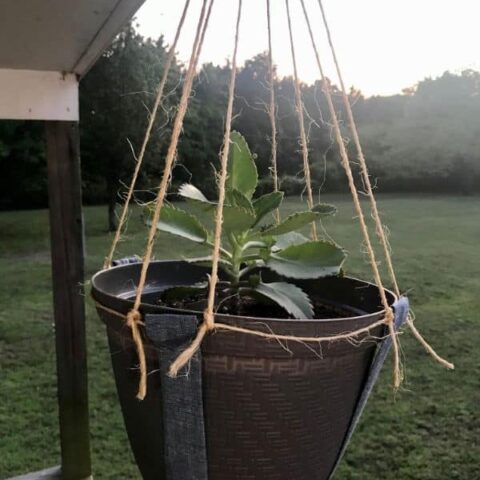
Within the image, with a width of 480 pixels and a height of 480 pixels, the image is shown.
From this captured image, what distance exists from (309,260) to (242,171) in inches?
4.9

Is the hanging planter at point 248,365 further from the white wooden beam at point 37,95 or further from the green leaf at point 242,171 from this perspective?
the white wooden beam at point 37,95

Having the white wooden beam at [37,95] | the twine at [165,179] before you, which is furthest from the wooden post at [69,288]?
the twine at [165,179]

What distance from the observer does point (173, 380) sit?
0.48 m

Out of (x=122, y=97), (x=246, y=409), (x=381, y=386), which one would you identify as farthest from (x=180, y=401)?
(x=122, y=97)

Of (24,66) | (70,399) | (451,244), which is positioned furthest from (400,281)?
(24,66)

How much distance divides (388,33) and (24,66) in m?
2.42

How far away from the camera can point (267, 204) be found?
625 millimetres

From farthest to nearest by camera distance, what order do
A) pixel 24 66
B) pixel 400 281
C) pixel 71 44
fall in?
pixel 400 281
pixel 24 66
pixel 71 44

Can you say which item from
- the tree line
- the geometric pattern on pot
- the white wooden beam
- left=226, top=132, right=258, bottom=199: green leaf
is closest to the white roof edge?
the white wooden beam

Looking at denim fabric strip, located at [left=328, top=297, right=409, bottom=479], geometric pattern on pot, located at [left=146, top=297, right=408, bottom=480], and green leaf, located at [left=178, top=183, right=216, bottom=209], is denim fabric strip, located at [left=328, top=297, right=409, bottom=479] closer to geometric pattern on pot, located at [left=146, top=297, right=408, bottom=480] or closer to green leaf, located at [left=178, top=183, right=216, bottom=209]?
geometric pattern on pot, located at [left=146, top=297, right=408, bottom=480]

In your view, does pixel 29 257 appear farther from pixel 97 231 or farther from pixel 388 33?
pixel 388 33

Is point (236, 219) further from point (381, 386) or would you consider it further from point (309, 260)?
point (381, 386)

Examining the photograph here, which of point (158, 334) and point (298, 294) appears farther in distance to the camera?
point (298, 294)

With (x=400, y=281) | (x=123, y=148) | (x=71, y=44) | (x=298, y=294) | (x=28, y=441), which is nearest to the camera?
(x=298, y=294)
